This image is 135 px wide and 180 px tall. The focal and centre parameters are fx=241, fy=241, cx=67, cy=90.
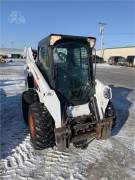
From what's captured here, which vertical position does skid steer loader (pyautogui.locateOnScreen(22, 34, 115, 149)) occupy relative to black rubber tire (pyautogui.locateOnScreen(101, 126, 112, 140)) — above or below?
above

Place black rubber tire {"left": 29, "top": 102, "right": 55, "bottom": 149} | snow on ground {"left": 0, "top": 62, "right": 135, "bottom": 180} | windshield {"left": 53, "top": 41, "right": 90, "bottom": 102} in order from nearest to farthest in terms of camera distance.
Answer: snow on ground {"left": 0, "top": 62, "right": 135, "bottom": 180} → black rubber tire {"left": 29, "top": 102, "right": 55, "bottom": 149} → windshield {"left": 53, "top": 41, "right": 90, "bottom": 102}

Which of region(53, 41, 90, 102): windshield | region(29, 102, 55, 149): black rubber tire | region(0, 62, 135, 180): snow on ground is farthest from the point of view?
region(53, 41, 90, 102): windshield

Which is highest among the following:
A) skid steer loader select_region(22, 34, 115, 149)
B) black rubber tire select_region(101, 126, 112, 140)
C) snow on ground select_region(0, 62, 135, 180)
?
skid steer loader select_region(22, 34, 115, 149)

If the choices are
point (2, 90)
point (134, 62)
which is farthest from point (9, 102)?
point (134, 62)

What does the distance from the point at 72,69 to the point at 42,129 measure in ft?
5.00

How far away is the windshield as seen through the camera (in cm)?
516

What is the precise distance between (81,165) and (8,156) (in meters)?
1.45

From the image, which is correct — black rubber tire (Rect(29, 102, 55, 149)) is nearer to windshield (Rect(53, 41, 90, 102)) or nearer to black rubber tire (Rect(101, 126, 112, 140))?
windshield (Rect(53, 41, 90, 102))

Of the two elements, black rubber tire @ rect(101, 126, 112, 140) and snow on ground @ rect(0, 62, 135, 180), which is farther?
black rubber tire @ rect(101, 126, 112, 140)

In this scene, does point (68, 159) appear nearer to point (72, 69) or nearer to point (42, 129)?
point (42, 129)

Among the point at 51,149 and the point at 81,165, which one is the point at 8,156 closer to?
the point at 51,149

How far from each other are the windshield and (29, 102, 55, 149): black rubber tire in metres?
0.65

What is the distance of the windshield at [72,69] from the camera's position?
5164 millimetres

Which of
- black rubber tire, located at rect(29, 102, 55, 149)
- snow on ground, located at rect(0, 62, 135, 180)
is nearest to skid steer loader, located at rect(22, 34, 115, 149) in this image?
black rubber tire, located at rect(29, 102, 55, 149)
